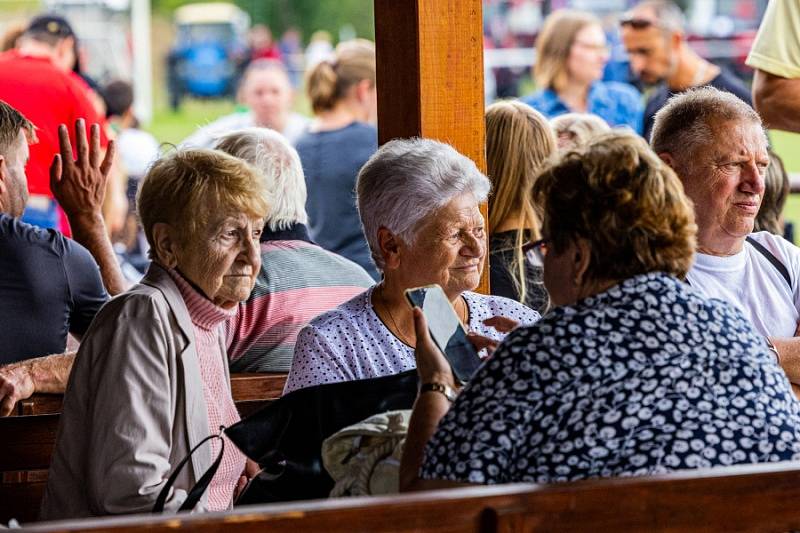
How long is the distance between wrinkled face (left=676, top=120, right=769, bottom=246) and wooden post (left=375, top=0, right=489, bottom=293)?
606 mm

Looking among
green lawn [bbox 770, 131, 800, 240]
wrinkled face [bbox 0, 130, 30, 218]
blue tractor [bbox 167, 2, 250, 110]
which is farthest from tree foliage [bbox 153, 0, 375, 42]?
wrinkled face [bbox 0, 130, 30, 218]

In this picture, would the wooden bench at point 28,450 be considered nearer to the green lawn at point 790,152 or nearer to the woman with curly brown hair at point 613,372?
the woman with curly brown hair at point 613,372

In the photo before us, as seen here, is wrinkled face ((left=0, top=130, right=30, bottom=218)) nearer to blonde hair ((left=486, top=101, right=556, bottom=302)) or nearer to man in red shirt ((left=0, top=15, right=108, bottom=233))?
blonde hair ((left=486, top=101, right=556, bottom=302))

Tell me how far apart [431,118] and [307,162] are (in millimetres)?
2988

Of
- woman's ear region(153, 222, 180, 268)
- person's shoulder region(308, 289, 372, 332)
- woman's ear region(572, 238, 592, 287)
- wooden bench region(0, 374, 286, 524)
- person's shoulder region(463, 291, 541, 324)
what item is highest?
woman's ear region(572, 238, 592, 287)

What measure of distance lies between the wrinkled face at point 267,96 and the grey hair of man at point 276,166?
16.0 ft

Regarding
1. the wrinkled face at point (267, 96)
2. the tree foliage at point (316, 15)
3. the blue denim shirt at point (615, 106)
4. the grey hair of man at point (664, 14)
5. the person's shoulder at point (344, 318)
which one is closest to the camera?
the person's shoulder at point (344, 318)

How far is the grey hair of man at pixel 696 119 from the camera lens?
128 inches

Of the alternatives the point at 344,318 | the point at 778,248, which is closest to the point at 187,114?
the point at 778,248

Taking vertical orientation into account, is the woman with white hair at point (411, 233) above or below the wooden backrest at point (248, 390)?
above

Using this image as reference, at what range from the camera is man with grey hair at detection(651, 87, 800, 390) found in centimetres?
323

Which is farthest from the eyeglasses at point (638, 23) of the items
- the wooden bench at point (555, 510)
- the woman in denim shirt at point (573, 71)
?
the wooden bench at point (555, 510)

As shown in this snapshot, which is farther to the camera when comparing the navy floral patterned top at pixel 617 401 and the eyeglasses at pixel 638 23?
the eyeglasses at pixel 638 23

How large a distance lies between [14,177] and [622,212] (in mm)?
1962
